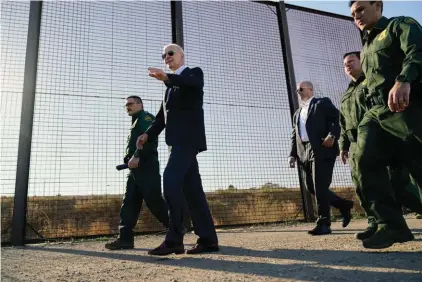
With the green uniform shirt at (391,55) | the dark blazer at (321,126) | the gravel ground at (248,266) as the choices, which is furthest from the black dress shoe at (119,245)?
the green uniform shirt at (391,55)

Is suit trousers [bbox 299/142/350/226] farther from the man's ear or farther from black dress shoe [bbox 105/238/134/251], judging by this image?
black dress shoe [bbox 105/238/134/251]

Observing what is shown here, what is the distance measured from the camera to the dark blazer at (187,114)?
8.41ft

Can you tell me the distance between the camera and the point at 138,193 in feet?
11.3

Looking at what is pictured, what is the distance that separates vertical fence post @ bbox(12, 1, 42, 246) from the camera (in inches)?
152

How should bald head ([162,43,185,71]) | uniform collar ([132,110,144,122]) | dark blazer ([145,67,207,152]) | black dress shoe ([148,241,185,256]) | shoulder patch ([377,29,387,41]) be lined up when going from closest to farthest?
shoulder patch ([377,29,387,41]), black dress shoe ([148,241,185,256]), dark blazer ([145,67,207,152]), bald head ([162,43,185,71]), uniform collar ([132,110,144,122])

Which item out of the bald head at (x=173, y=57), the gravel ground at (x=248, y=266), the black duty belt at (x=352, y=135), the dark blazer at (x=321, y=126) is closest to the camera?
the gravel ground at (x=248, y=266)

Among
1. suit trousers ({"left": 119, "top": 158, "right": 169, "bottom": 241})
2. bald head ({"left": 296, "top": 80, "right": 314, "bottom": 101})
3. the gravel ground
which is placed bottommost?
the gravel ground

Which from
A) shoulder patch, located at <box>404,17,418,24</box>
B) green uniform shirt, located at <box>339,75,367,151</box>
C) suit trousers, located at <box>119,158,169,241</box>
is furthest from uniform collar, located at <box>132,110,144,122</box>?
shoulder patch, located at <box>404,17,418,24</box>

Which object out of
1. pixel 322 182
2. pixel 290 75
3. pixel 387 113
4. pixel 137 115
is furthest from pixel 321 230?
pixel 290 75

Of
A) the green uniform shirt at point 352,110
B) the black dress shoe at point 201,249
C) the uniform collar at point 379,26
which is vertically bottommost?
the black dress shoe at point 201,249

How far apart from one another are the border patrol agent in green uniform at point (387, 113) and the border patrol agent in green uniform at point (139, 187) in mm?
1916

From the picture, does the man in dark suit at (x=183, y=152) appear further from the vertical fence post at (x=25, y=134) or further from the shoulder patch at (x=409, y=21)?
the vertical fence post at (x=25, y=134)

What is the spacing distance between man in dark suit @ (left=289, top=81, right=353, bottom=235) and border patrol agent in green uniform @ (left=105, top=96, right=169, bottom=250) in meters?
1.75

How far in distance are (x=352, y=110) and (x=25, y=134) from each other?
3.65 meters
